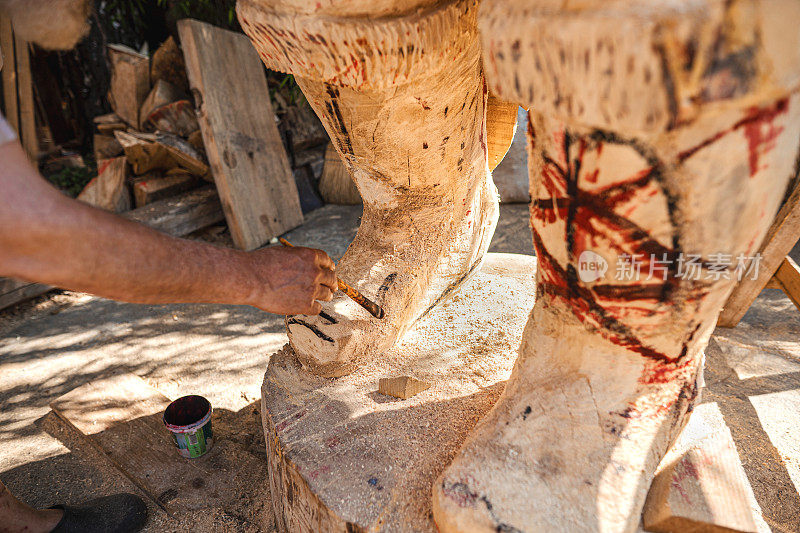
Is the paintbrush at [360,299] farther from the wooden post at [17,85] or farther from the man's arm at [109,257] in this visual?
the wooden post at [17,85]

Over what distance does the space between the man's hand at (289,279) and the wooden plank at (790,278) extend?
1.78 meters

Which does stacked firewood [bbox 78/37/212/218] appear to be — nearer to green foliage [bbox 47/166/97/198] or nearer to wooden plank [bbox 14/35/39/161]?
green foliage [bbox 47/166/97/198]

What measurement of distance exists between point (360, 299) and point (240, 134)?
2321 millimetres

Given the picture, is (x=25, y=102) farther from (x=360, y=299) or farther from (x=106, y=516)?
(x=360, y=299)

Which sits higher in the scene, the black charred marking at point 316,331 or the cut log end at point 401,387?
the black charred marking at point 316,331

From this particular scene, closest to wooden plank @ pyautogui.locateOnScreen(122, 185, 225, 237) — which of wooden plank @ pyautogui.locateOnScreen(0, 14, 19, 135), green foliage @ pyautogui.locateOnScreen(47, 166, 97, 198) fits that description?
wooden plank @ pyautogui.locateOnScreen(0, 14, 19, 135)

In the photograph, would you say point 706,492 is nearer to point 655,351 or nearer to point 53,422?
point 655,351

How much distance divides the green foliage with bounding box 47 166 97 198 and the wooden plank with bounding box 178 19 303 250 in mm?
1759

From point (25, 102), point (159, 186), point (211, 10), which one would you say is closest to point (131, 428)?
point (25, 102)

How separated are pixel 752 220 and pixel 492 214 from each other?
92 cm

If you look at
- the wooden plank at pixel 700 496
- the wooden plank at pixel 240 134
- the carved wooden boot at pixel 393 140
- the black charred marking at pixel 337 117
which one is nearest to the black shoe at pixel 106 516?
the carved wooden boot at pixel 393 140

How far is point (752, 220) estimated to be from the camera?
31.8 inches

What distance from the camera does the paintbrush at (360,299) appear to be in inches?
48.5

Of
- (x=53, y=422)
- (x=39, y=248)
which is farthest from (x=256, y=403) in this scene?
(x=39, y=248)
